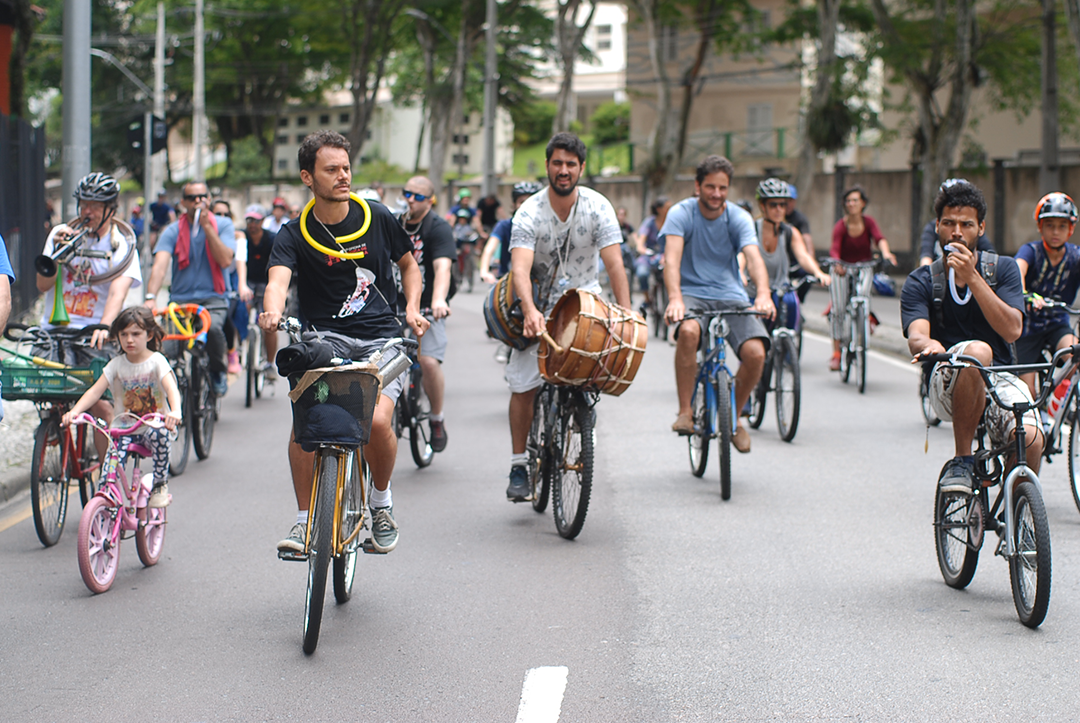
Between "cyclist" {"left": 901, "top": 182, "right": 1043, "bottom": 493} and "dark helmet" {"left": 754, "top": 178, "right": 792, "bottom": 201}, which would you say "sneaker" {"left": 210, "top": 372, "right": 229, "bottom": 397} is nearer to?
"dark helmet" {"left": 754, "top": 178, "right": 792, "bottom": 201}

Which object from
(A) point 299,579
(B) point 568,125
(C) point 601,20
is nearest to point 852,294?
(A) point 299,579

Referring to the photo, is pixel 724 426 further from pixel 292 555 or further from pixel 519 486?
pixel 292 555

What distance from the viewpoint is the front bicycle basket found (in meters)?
4.92

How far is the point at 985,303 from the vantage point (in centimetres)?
560

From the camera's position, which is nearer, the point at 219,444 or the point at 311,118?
the point at 219,444

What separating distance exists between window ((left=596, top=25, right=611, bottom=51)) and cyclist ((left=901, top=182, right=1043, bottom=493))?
87068 millimetres

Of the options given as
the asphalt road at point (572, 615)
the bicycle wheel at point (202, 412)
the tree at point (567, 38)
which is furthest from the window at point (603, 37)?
the asphalt road at point (572, 615)

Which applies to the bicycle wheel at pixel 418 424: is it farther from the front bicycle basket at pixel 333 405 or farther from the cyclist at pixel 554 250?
the front bicycle basket at pixel 333 405

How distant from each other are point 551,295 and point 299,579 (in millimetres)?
2250

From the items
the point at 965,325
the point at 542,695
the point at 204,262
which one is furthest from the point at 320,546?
the point at 204,262

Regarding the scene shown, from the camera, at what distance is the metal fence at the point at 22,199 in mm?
16188

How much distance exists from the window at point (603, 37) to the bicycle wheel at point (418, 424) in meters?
84.3

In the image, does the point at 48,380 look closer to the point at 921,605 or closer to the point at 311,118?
the point at 921,605

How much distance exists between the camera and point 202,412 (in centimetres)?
938
